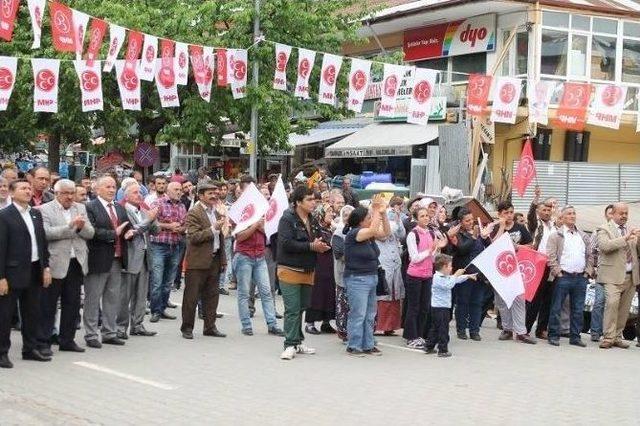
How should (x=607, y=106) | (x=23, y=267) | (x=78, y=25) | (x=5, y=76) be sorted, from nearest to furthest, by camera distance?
1. (x=23, y=267)
2. (x=78, y=25)
3. (x=5, y=76)
4. (x=607, y=106)

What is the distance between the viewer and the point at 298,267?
973 cm

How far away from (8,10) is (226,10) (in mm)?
8422

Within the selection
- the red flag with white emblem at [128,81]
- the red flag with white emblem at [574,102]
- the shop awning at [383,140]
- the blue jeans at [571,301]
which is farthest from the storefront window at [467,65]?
the blue jeans at [571,301]

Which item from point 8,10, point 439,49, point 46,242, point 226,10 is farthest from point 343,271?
point 439,49

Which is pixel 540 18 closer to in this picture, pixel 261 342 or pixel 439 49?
pixel 439 49

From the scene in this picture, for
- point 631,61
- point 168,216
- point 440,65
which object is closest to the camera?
point 168,216

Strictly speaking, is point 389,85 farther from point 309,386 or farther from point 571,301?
point 309,386

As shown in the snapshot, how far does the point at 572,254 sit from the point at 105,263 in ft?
19.3

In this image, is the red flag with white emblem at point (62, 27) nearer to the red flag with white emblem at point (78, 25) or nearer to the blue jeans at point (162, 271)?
the red flag with white emblem at point (78, 25)

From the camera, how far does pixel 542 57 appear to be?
989 inches

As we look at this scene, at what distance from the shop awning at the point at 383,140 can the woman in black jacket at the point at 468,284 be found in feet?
39.7

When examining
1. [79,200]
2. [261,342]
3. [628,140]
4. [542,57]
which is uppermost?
[542,57]

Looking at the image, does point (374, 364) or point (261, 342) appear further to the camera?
point (261, 342)

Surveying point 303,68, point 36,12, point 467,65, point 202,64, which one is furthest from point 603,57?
point 36,12
